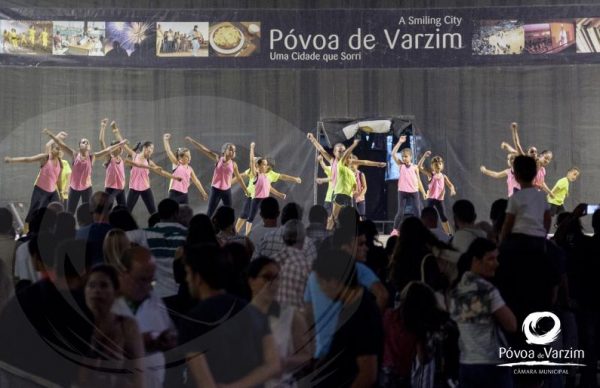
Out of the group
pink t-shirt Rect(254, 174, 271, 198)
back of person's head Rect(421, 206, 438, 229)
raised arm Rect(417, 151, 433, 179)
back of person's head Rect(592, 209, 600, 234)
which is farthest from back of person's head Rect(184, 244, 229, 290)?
raised arm Rect(417, 151, 433, 179)

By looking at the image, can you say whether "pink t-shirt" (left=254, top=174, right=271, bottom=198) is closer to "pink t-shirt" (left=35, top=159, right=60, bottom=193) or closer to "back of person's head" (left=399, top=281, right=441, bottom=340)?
"pink t-shirt" (left=35, top=159, right=60, bottom=193)

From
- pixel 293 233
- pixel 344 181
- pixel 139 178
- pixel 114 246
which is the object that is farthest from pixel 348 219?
pixel 139 178

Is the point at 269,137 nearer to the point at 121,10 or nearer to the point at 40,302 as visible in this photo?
the point at 121,10

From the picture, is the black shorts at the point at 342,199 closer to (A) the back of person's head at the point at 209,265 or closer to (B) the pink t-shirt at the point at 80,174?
(B) the pink t-shirt at the point at 80,174

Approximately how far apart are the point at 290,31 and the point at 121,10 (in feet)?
9.16

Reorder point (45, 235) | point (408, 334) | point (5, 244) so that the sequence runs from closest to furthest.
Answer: point (408, 334)
point (45, 235)
point (5, 244)

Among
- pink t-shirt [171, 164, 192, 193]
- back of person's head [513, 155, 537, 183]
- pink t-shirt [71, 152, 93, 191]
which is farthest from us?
pink t-shirt [171, 164, 192, 193]

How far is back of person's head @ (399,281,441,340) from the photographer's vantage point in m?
4.07

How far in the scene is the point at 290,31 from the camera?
51.5 ft

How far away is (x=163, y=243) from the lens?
17.7 feet

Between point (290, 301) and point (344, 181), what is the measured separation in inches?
381

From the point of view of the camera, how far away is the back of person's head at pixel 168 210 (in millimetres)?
5551

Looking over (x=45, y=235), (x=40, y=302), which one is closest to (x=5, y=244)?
(x=45, y=235)

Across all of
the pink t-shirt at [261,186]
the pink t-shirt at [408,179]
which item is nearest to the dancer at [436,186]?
the pink t-shirt at [408,179]
